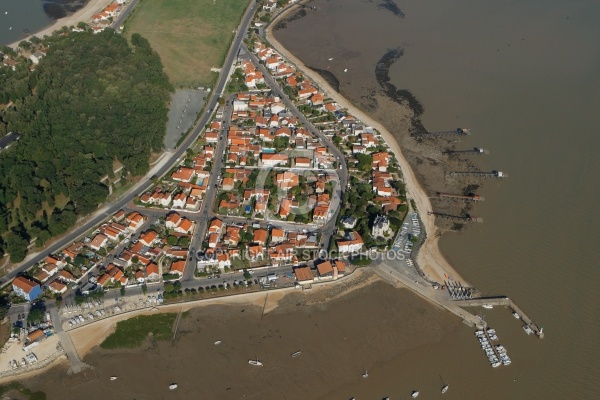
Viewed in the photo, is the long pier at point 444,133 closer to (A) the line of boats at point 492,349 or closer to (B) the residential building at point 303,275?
(B) the residential building at point 303,275

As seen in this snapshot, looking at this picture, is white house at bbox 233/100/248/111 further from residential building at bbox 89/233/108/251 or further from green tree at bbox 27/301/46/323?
green tree at bbox 27/301/46/323

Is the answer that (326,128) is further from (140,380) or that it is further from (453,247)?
(140,380)

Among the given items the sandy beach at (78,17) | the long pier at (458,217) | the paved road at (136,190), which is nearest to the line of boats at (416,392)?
the long pier at (458,217)

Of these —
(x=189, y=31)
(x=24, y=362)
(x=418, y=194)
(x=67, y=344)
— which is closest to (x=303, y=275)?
(x=418, y=194)

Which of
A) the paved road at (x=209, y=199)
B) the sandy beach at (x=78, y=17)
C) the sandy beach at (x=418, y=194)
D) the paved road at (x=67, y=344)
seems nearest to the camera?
the paved road at (x=67, y=344)

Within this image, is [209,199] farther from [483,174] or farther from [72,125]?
[483,174]

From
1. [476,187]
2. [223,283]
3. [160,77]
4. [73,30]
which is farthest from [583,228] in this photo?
[73,30]
